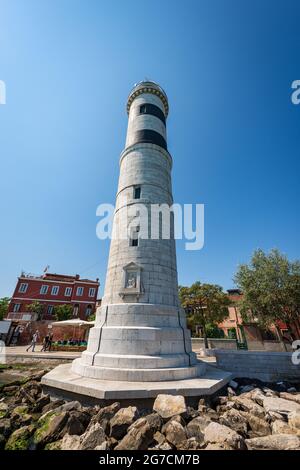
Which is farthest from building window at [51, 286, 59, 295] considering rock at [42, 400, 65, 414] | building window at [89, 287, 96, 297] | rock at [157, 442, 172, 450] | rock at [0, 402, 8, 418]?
rock at [157, 442, 172, 450]

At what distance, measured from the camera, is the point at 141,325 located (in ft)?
26.1

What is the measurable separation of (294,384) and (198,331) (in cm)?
2299

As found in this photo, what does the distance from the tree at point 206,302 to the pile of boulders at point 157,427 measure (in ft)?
45.1

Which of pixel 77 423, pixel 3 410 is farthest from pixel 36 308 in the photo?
pixel 77 423

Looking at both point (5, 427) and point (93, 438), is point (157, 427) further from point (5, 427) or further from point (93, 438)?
point (5, 427)

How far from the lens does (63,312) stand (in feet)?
109

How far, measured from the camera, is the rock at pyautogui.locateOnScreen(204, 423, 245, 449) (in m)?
3.75

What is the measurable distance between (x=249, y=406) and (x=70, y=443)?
186 inches

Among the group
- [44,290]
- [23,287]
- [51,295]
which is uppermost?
[23,287]

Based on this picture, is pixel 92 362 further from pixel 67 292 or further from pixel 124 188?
pixel 67 292

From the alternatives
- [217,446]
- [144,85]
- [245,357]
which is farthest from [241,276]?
[144,85]

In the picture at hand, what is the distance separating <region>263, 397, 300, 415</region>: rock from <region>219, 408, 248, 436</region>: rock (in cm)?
126

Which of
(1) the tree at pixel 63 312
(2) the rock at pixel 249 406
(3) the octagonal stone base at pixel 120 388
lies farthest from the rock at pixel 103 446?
Result: (1) the tree at pixel 63 312

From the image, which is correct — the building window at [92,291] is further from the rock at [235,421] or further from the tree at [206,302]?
the rock at [235,421]
